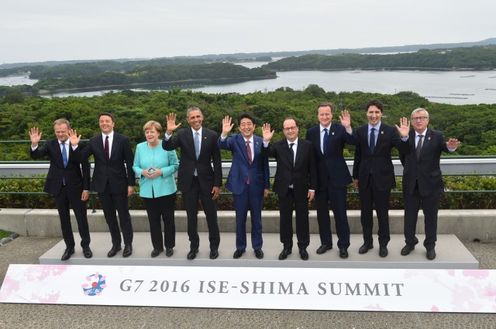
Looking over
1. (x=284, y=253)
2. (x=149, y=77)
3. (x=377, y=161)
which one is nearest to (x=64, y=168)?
(x=284, y=253)

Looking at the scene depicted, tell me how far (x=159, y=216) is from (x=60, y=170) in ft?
3.88

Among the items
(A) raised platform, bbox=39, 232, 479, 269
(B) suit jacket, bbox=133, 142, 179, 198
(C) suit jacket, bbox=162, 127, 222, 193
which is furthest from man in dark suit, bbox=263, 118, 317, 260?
(B) suit jacket, bbox=133, 142, 179, 198

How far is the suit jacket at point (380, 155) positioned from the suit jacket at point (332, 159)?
13 centimetres

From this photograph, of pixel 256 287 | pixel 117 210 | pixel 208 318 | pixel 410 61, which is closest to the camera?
pixel 208 318

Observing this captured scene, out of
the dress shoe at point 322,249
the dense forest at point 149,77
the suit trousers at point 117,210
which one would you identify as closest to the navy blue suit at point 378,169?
the dress shoe at point 322,249

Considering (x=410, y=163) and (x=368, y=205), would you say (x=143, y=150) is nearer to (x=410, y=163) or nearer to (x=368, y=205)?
(x=368, y=205)

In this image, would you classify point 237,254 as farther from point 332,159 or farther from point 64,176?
point 64,176

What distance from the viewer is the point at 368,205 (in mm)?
4711

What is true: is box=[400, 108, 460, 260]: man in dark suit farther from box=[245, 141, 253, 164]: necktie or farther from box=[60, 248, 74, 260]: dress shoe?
box=[60, 248, 74, 260]: dress shoe

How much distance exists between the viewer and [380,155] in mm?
4492

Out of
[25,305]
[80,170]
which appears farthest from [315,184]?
[25,305]

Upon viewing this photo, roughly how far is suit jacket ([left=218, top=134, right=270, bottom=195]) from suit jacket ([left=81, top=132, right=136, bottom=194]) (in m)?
1.05

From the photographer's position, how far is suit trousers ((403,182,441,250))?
15.0 feet

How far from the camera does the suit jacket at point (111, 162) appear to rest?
4.73 meters
